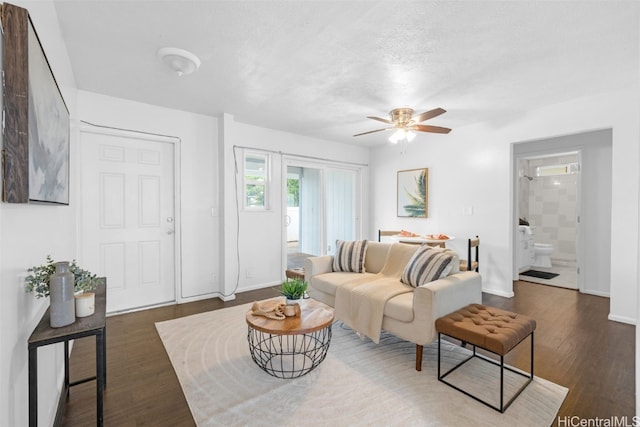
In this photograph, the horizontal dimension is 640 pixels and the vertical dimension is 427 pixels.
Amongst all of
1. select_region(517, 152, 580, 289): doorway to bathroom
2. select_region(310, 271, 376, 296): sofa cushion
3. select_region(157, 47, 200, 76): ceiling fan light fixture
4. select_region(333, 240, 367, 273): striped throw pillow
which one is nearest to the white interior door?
select_region(157, 47, 200, 76): ceiling fan light fixture

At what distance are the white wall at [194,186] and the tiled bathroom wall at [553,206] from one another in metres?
6.35

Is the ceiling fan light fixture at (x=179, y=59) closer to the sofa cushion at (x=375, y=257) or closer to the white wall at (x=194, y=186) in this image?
the white wall at (x=194, y=186)

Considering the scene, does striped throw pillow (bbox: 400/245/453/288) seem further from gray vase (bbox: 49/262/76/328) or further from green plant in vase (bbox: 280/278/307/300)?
gray vase (bbox: 49/262/76/328)

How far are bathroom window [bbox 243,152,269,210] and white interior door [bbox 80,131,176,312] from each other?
102 centimetres

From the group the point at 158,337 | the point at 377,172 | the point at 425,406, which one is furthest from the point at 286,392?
the point at 377,172

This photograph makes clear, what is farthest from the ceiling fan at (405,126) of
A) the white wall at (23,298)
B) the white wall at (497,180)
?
the white wall at (23,298)

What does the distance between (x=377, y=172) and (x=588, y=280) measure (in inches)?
140

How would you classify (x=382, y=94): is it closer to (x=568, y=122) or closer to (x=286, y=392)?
(x=568, y=122)

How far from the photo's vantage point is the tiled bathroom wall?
6.39 metres

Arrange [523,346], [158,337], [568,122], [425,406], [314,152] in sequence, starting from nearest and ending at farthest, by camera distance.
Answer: [425,406] < [523,346] < [158,337] < [568,122] < [314,152]

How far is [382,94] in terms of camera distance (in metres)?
3.20

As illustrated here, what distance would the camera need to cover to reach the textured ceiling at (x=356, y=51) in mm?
1880

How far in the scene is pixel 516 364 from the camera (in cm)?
231

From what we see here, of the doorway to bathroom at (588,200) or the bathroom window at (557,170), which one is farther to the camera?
the bathroom window at (557,170)
